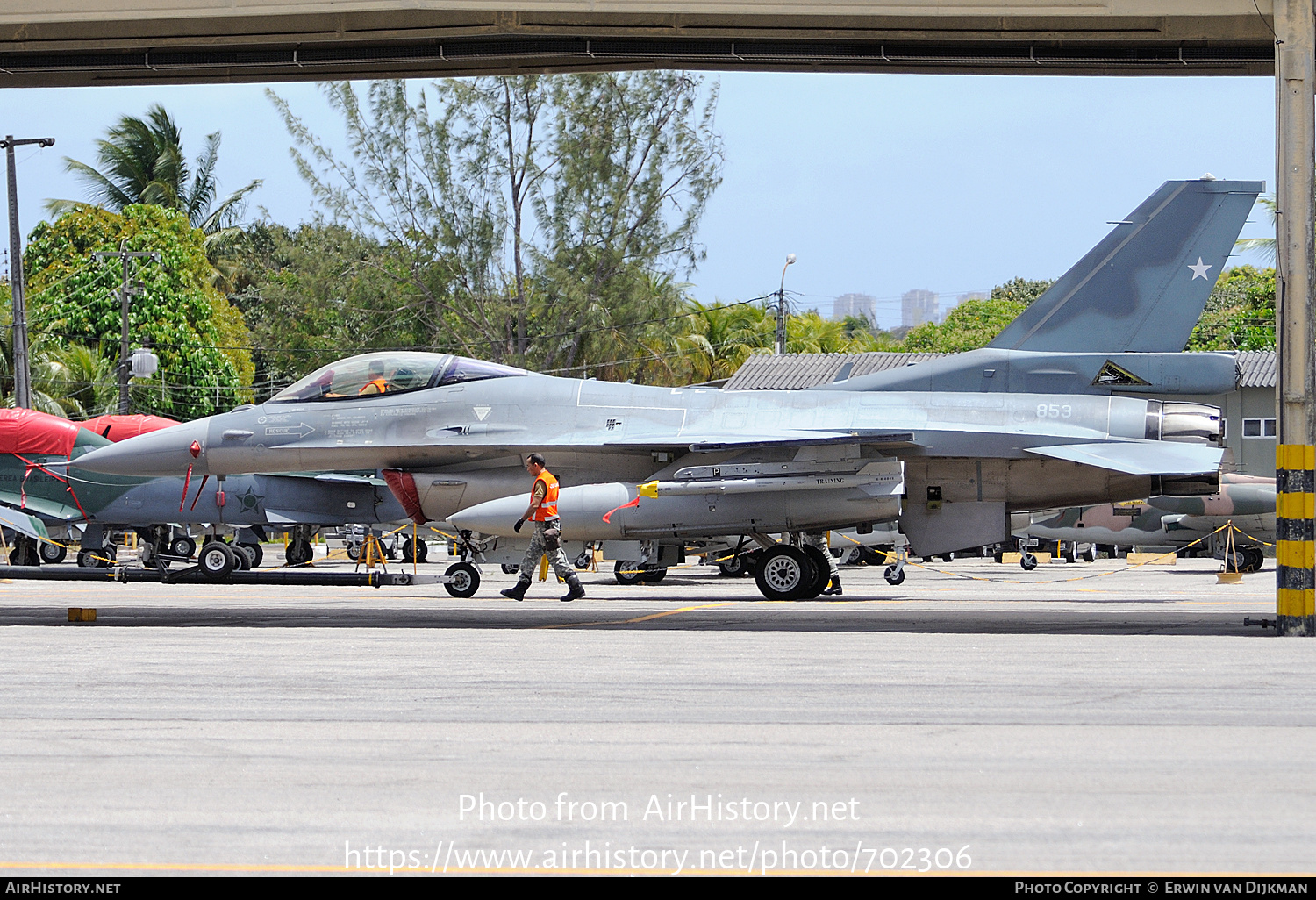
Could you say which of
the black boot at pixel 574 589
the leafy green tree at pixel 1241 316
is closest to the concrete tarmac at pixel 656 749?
the black boot at pixel 574 589

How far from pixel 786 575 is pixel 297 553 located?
1344 cm

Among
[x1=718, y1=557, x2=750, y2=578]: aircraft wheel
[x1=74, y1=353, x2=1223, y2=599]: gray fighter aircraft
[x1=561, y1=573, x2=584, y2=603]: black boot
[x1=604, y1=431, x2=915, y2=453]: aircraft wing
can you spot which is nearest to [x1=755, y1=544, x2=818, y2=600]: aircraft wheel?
[x1=74, y1=353, x2=1223, y2=599]: gray fighter aircraft

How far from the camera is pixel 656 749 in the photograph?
5.89 meters

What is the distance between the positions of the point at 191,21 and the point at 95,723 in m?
7.58

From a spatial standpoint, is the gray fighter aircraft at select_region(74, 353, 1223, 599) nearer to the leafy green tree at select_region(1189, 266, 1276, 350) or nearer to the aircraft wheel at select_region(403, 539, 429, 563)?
the aircraft wheel at select_region(403, 539, 429, 563)

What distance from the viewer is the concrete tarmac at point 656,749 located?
430cm

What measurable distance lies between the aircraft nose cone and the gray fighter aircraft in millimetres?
22

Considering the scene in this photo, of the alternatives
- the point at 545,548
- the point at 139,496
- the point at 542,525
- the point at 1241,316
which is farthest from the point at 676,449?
the point at 1241,316

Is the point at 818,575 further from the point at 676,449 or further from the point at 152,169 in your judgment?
the point at 152,169

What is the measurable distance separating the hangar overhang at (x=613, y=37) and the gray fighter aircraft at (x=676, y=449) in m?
3.48

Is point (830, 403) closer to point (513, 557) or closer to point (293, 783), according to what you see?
point (513, 557)

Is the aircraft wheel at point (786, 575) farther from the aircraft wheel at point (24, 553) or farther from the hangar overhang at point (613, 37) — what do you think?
the aircraft wheel at point (24, 553)

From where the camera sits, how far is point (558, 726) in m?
6.49

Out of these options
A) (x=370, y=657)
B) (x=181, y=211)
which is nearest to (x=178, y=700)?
(x=370, y=657)
